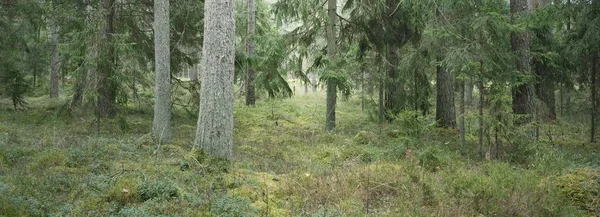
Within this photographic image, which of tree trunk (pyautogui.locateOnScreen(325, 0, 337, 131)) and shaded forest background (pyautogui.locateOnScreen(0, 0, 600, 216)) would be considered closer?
shaded forest background (pyautogui.locateOnScreen(0, 0, 600, 216))

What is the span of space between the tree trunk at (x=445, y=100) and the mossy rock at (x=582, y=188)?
27.5 ft

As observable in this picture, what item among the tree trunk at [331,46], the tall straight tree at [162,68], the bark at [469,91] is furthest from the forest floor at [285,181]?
the tree trunk at [331,46]

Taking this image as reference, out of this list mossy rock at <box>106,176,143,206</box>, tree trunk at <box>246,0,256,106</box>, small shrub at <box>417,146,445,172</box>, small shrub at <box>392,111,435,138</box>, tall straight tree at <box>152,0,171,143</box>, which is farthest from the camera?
tree trunk at <box>246,0,256,106</box>

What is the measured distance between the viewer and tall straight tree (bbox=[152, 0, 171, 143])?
1143 centimetres

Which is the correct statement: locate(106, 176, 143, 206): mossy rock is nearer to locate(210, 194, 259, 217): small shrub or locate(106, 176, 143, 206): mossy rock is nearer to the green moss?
locate(210, 194, 259, 217): small shrub

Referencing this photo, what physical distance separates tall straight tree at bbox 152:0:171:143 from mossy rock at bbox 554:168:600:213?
29.8ft

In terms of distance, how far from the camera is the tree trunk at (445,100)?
15.6 m

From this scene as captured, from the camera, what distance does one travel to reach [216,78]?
883cm

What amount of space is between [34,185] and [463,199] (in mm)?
6573

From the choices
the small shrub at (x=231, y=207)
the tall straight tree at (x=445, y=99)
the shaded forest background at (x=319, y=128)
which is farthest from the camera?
the tall straight tree at (x=445, y=99)

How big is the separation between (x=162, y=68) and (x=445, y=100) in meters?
10.2

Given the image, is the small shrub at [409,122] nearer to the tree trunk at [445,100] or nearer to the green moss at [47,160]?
the tree trunk at [445,100]

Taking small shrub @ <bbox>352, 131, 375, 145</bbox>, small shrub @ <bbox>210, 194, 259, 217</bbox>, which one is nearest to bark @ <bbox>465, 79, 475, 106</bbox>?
small shrub @ <bbox>352, 131, 375, 145</bbox>

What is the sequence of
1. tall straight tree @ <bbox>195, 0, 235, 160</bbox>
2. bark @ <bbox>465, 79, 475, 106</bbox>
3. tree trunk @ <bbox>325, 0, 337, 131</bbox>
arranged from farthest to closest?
tree trunk @ <bbox>325, 0, 337, 131</bbox> → bark @ <bbox>465, 79, 475, 106</bbox> → tall straight tree @ <bbox>195, 0, 235, 160</bbox>
